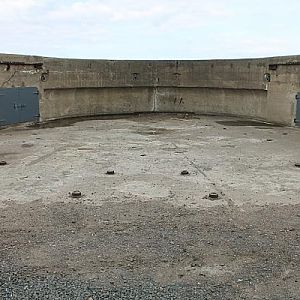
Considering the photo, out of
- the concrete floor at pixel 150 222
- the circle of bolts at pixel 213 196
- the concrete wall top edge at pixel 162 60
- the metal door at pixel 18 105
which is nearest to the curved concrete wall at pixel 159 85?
the concrete wall top edge at pixel 162 60

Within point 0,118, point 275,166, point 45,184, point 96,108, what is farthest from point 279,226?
point 96,108

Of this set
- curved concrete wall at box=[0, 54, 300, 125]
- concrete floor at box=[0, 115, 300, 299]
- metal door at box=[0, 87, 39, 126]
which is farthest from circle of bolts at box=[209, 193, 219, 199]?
metal door at box=[0, 87, 39, 126]

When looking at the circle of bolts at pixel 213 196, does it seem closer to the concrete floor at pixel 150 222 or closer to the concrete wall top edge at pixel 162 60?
the concrete floor at pixel 150 222

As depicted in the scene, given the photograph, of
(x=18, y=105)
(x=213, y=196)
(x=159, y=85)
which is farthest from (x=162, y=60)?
(x=213, y=196)

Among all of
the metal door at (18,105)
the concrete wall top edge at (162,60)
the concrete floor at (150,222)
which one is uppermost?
the concrete wall top edge at (162,60)

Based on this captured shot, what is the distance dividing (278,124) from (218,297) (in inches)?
433

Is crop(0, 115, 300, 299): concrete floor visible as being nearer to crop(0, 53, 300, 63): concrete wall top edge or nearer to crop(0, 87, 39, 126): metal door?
crop(0, 87, 39, 126): metal door

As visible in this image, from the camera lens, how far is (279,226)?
461cm

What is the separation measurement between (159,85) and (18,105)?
5.84m

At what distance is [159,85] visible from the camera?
16.5 metres

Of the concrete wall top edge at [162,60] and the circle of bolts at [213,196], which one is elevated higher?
the concrete wall top edge at [162,60]

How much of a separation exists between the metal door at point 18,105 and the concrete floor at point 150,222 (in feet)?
12.7

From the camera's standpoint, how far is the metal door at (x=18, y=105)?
12742 millimetres

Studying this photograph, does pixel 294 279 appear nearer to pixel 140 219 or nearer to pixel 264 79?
pixel 140 219
